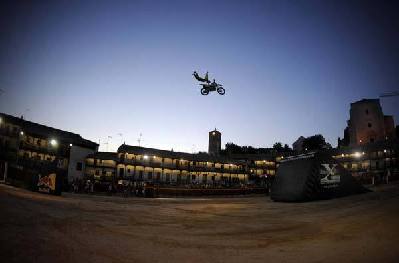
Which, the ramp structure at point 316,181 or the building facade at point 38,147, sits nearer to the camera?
the ramp structure at point 316,181

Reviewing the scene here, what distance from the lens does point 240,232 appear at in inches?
358

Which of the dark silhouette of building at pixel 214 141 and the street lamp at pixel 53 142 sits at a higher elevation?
the dark silhouette of building at pixel 214 141

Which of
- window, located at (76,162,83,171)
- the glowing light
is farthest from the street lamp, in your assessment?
window, located at (76,162,83,171)

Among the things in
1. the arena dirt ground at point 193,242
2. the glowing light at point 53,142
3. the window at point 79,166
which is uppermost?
the glowing light at point 53,142

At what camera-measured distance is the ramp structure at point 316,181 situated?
70.8 feet

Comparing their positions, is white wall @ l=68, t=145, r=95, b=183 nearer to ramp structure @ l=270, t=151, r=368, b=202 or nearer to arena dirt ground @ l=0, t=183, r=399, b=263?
ramp structure @ l=270, t=151, r=368, b=202

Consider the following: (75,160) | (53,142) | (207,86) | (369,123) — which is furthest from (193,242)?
(369,123)

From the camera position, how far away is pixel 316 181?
21.7 m

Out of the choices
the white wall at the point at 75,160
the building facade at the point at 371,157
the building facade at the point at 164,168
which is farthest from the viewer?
the building facade at the point at 164,168

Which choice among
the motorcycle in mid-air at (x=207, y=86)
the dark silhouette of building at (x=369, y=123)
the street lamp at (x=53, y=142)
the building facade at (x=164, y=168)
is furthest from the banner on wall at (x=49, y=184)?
the dark silhouette of building at (x=369, y=123)

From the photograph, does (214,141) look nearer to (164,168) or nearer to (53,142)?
(164,168)

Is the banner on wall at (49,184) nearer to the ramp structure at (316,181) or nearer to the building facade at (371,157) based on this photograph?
the ramp structure at (316,181)

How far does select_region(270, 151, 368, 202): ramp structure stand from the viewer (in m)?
21.6

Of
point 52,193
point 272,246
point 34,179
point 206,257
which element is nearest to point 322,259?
point 272,246
